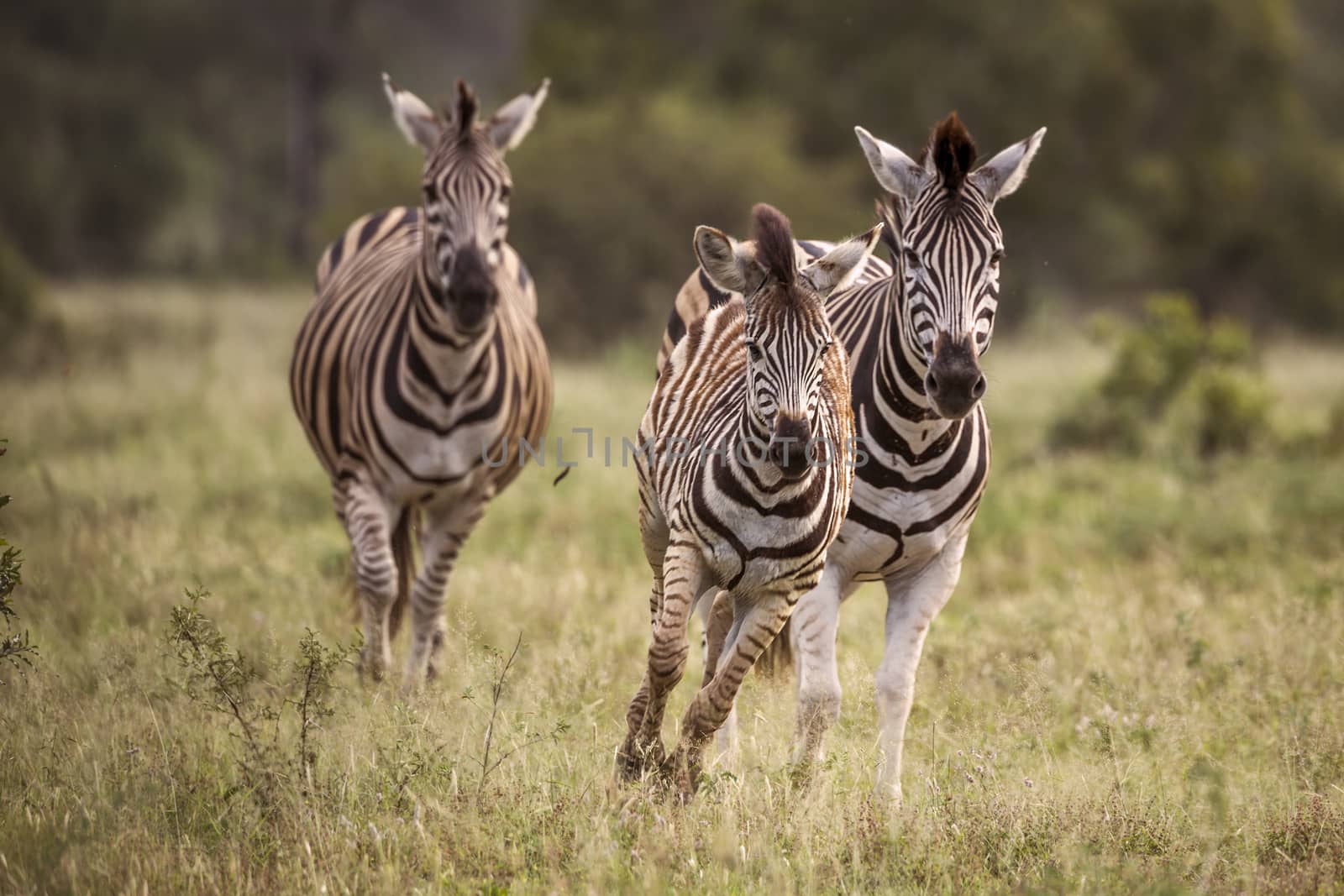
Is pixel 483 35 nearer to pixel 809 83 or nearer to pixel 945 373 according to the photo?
pixel 809 83

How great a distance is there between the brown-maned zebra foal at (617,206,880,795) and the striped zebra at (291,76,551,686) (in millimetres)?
1803

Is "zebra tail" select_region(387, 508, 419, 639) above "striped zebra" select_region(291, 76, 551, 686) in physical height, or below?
below

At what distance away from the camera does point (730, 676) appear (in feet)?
14.5

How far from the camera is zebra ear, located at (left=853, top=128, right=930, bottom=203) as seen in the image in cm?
509

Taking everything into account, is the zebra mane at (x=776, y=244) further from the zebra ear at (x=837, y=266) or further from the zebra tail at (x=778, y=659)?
the zebra tail at (x=778, y=659)

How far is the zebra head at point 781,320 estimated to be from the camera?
4.15m


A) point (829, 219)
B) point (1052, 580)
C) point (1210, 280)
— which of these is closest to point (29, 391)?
point (1052, 580)

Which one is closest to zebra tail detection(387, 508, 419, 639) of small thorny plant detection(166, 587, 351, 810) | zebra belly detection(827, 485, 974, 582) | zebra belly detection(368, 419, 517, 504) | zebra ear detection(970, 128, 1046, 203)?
zebra belly detection(368, 419, 517, 504)

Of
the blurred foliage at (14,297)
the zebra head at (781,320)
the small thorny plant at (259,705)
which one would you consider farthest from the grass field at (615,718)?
the blurred foliage at (14,297)

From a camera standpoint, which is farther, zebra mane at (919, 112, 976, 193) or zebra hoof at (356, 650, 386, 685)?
zebra hoof at (356, 650, 386, 685)

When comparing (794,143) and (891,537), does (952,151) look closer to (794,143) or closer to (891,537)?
(891,537)

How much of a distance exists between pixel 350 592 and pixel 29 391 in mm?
7632

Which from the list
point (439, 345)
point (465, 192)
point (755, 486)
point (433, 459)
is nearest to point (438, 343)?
point (439, 345)

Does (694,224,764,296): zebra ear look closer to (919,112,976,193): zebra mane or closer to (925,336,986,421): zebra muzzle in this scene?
(925,336,986,421): zebra muzzle
